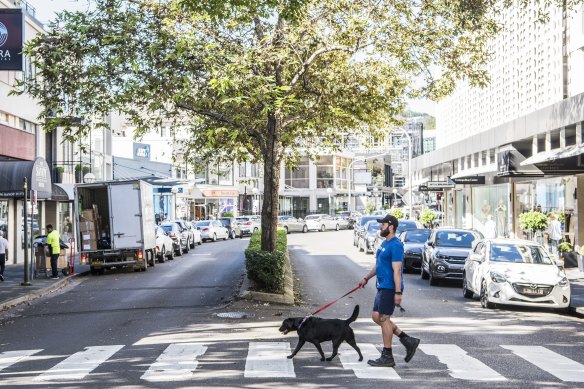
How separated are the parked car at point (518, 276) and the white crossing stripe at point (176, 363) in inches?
306

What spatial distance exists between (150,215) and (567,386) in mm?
23392

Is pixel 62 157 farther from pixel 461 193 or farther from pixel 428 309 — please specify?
pixel 428 309

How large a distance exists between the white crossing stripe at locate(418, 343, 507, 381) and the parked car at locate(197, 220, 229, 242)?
144ft

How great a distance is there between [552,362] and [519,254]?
8218 mm

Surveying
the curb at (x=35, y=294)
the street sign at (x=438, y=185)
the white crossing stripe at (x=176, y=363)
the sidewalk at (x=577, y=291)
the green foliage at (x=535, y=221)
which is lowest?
the curb at (x=35, y=294)

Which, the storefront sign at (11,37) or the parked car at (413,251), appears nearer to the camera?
the storefront sign at (11,37)

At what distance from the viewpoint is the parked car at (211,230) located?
2200 inches

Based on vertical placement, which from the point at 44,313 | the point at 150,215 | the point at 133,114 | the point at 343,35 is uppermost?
the point at 343,35

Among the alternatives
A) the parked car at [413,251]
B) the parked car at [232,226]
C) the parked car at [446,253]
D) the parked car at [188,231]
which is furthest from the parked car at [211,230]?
the parked car at [446,253]

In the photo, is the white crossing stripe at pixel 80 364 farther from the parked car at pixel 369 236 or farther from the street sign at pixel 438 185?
the street sign at pixel 438 185

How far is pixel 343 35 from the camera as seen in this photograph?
63.1ft

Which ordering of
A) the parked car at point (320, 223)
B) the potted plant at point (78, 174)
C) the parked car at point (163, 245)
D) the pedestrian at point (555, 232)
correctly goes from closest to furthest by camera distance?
the pedestrian at point (555, 232)
the parked car at point (163, 245)
the potted plant at point (78, 174)
the parked car at point (320, 223)

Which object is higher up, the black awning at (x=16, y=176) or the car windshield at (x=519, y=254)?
the black awning at (x=16, y=176)

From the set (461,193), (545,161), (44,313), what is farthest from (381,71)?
(461,193)
